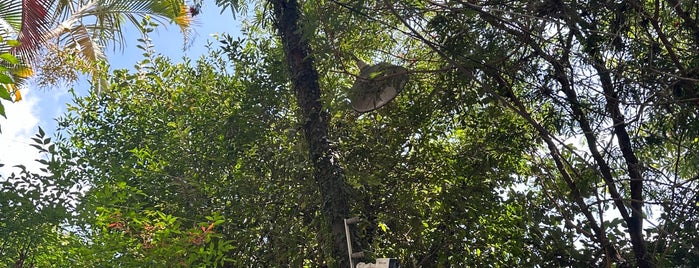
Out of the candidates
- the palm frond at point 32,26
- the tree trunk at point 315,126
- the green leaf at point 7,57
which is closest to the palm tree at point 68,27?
the palm frond at point 32,26

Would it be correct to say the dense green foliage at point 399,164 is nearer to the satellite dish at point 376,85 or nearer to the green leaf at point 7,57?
the satellite dish at point 376,85

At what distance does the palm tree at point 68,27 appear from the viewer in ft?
22.5

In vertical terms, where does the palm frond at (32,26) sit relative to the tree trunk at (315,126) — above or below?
above

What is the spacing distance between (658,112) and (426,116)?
1.98 meters

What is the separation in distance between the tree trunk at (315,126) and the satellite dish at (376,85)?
0.53m

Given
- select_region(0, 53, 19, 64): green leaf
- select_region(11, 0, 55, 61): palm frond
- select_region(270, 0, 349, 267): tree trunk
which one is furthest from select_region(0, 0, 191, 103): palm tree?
select_region(0, 53, 19, 64): green leaf

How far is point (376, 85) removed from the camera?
403 centimetres

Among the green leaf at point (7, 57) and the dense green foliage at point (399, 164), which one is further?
the dense green foliage at point (399, 164)

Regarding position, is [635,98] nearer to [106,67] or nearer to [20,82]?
[106,67]

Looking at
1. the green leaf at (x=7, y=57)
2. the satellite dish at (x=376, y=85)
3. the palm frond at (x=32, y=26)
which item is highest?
the palm frond at (x=32, y=26)

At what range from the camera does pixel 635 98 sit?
12.4 ft

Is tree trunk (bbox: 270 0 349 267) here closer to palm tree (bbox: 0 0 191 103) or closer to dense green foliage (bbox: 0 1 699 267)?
dense green foliage (bbox: 0 1 699 267)

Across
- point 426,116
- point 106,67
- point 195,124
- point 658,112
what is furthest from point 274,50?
point 658,112

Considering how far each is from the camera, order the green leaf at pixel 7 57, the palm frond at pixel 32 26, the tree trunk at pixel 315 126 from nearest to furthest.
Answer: the green leaf at pixel 7 57 → the tree trunk at pixel 315 126 → the palm frond at pixel 32 26
